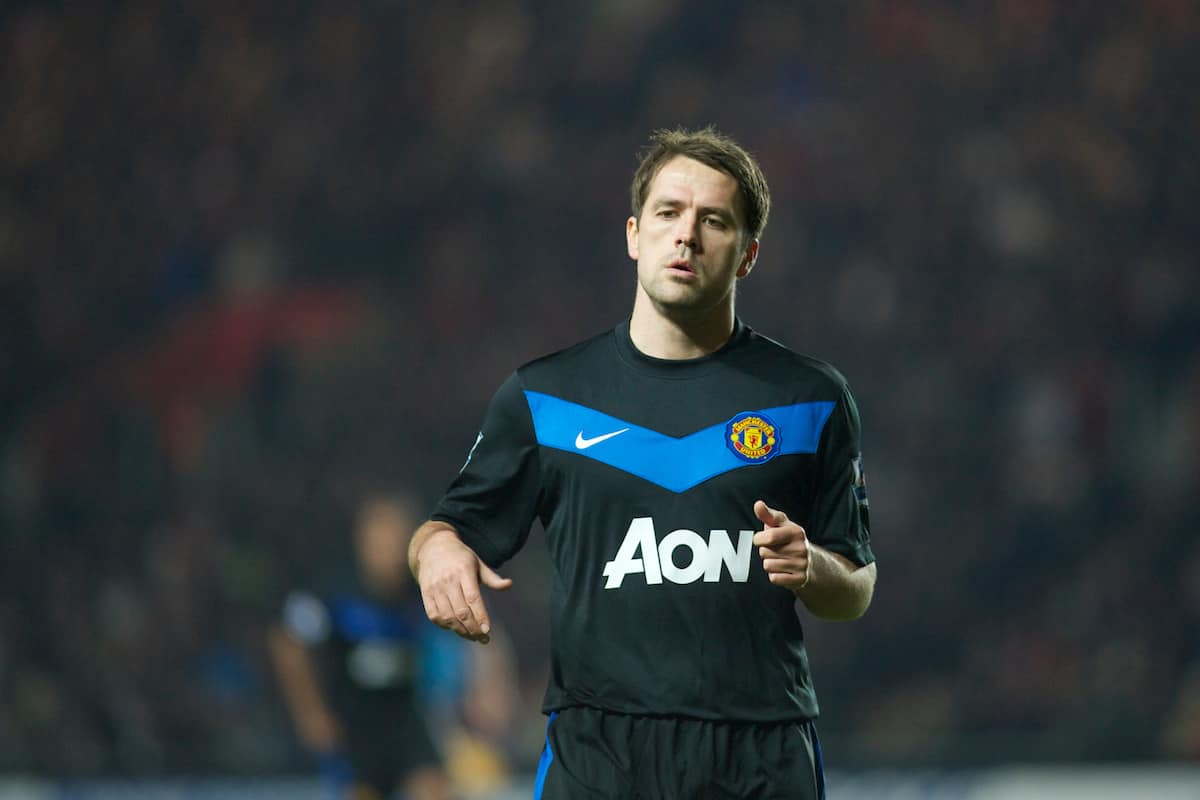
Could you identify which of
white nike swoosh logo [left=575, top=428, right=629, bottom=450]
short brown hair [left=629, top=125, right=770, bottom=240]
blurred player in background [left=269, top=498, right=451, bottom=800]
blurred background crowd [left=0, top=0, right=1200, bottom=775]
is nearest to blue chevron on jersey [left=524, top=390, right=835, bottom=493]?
white nike swoosh logo [left=575, top=428, right=629, bottom=450]

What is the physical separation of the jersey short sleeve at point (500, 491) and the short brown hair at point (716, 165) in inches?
17.9

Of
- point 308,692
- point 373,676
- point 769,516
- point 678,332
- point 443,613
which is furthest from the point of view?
point 373,676

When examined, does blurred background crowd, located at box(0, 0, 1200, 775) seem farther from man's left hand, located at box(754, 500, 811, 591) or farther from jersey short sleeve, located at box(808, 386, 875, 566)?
man's left hand, located at box(754, 500, 811, 591)

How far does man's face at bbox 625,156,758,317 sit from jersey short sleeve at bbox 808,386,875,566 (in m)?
0.32

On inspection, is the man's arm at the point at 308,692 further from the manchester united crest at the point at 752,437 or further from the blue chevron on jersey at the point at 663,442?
the manchester united crest at the point at 752,437

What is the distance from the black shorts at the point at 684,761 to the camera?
2752 mm

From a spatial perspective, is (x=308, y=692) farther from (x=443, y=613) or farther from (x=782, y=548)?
(x=782, y=548)

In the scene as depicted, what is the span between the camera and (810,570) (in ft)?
8.57

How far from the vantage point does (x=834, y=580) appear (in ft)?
9.08

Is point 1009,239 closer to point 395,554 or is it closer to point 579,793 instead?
point 395,554

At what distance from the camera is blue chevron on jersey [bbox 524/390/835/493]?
2.86m

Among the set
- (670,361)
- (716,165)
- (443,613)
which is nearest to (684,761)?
(443,613)

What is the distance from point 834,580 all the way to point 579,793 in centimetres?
58

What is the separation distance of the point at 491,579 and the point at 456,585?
0.20 ft
